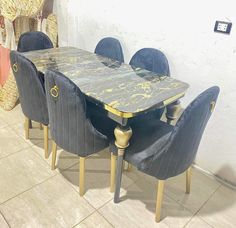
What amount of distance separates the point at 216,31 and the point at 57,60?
49.7 inches

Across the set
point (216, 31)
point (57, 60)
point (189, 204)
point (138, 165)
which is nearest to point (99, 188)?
point (138, 165)

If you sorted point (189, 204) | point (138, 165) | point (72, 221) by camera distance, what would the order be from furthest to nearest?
point (189, 204) < point (72, 221) < point (138, 165)

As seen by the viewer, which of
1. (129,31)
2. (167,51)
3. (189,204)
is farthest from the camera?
(129,31)

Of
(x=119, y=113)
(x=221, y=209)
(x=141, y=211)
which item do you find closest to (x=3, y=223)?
(x=141, y=211)

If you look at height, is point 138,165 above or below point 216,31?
below

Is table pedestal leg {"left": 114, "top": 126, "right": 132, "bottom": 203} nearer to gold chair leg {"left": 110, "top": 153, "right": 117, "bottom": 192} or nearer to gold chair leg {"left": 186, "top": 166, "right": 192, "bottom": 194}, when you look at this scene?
gold chair leg {"left": 110, "top": 153, "right": 117, "bottom": 192}

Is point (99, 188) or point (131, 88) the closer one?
point (131, 88)

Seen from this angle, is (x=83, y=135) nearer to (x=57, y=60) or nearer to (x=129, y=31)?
(x=57, y=60)

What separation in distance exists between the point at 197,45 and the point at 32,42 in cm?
161

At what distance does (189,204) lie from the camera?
1746 millimetres

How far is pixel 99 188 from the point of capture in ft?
6.03

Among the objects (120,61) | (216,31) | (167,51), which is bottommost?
(120,61)

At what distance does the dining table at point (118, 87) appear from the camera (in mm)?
1404

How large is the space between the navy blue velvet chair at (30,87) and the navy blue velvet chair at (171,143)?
0.65m
